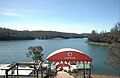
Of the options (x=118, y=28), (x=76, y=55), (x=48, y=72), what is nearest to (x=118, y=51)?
(x=118, y=28)

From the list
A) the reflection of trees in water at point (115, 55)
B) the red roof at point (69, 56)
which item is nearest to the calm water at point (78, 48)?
the reflection of trees in water at point (115, 55)

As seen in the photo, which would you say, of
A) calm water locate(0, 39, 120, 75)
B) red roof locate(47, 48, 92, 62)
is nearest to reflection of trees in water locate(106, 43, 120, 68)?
calm water locate(0, 39, 120, 75)

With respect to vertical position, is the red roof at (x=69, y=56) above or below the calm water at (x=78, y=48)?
above

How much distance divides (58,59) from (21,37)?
15303 cm

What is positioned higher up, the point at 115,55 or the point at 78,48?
the point at 115,55

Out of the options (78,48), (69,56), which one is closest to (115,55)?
(69,56)

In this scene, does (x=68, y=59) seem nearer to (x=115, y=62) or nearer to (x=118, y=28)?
(x=115, y=62)

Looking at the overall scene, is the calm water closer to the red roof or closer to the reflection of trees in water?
the reflection of trees in water

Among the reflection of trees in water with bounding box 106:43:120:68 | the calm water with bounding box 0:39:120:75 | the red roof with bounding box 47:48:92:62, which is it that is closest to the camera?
the red roof with bounding box 47:48:92:62

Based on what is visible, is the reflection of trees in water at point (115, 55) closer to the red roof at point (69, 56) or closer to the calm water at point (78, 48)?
the calm water at point (78, 48)

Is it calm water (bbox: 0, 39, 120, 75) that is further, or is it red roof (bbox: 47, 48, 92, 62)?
calm water (bbox: 0, 39, 120, 75)

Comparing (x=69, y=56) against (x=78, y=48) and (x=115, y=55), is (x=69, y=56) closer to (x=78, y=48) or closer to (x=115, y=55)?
(x=115, y=55)

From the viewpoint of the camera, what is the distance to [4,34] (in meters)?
136

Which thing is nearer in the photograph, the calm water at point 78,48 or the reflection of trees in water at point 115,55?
the reflection of trees in water at point 115,55
